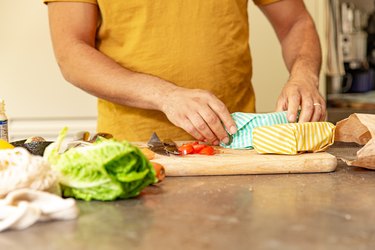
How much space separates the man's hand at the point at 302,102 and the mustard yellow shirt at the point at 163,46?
0.81 ft

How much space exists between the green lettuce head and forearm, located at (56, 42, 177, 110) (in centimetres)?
51

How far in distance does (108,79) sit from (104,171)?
25.8 inches

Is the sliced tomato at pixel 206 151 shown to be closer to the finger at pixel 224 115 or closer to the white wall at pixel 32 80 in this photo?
the finger at pixel 224 115

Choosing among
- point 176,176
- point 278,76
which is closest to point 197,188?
point 176,176

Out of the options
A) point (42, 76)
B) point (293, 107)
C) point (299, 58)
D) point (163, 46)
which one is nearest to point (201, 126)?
point (293, 107)

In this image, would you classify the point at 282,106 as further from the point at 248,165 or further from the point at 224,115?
the point at 248,165

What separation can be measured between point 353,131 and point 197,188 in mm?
425

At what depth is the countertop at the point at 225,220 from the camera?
2.26ft

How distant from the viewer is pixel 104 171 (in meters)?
0.83

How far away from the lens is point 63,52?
1556 mm

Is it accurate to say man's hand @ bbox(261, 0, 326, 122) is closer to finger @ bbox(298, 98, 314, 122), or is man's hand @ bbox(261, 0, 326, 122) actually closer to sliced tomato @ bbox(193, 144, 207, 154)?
finger @ bbox(298, 98, 314, 122)

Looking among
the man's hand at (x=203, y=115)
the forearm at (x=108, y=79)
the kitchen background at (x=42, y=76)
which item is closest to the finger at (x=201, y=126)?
the man's hand at (x=203, y=115)

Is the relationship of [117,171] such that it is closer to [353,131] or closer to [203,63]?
[353,131]

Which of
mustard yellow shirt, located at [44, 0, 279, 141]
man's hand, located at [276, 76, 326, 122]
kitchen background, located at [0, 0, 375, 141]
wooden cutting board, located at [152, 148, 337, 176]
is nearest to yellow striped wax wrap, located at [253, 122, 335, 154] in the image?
wooden cutting board, located at [152, 148, 337, 176]
